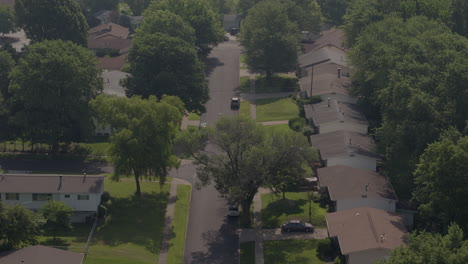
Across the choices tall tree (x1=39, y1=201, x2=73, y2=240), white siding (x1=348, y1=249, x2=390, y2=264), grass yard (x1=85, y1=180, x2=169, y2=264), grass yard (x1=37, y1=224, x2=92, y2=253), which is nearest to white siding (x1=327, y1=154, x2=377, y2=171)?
white siding (x1=348, y1=249, x2=390, y2=264)

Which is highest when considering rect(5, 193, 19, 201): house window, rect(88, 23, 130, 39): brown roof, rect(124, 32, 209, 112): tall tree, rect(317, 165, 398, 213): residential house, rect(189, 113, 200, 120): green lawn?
rect(88, 23, 130, 39): brown roof

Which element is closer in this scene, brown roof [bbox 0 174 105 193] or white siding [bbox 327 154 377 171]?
brown roof [bbox 0 174 105 193]

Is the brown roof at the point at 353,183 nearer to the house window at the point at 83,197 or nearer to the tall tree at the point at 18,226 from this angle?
the house window at the point at 83,197

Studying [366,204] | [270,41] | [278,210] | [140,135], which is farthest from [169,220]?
[270,41]

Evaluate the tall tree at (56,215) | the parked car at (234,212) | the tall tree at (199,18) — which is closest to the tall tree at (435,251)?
the parked car at (234,212)

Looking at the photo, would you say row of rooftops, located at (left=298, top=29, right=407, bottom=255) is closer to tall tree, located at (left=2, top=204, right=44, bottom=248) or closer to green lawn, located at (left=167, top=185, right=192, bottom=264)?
green lawn, located at (left=167, top=185, right=192, bottom=264)

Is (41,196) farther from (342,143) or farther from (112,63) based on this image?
(112,63)

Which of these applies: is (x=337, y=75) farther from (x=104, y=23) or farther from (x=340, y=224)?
(x=104, y=23)
